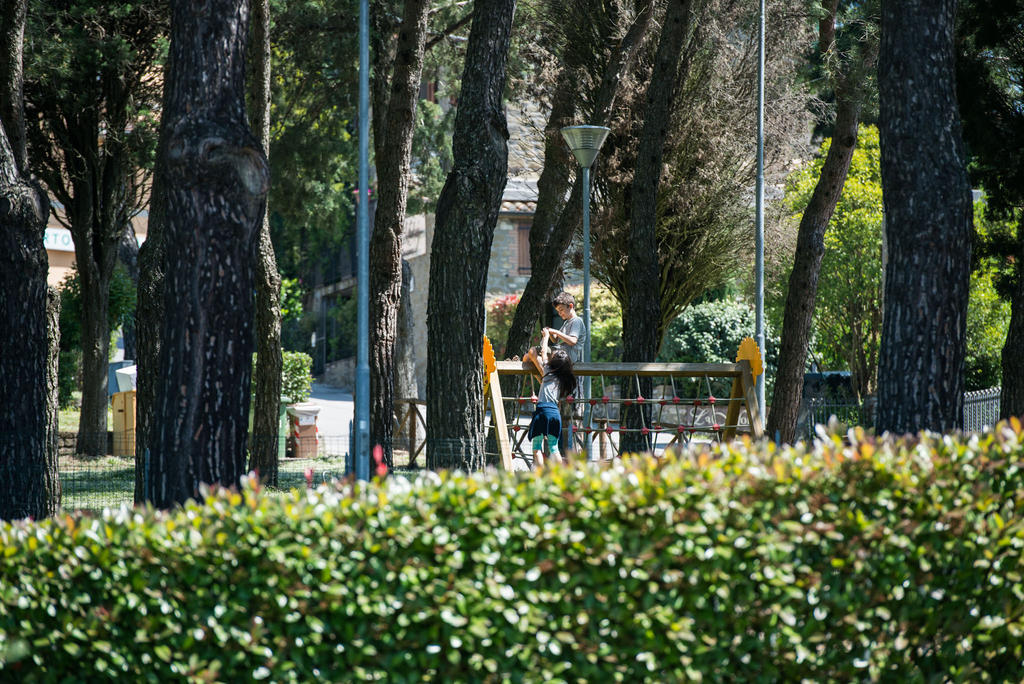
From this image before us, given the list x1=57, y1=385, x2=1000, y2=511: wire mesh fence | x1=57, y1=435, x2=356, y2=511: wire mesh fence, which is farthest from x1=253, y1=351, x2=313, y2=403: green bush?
x1=57, y1=435, x2=356, y2=511: wire mesh fence

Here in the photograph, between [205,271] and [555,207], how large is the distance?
476 inches

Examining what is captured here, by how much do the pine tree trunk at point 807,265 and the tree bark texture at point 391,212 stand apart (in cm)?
513

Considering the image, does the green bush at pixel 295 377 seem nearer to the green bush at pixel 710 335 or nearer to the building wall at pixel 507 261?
the green bush at pixel 710 335

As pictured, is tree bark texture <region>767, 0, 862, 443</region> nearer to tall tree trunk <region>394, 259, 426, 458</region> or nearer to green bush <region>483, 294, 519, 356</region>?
tall tree trunk <region>394, 259, 426, 458</region>

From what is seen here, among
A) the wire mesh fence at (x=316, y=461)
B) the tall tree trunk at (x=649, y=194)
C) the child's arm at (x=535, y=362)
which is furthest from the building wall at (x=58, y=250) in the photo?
the child's arm at (x=535, y=362)

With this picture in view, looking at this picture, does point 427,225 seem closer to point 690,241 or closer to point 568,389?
point 690,241

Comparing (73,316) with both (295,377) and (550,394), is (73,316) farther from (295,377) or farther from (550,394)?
(550,394)

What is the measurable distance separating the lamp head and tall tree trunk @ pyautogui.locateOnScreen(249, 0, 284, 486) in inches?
148

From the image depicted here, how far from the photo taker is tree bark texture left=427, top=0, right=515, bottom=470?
9414mm

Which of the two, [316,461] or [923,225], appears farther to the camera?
[316,461]

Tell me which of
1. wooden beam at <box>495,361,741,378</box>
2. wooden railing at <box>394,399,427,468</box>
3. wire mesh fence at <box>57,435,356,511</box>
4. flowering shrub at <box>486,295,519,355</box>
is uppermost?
flowering shrub at <box>486,295,519,355</box>

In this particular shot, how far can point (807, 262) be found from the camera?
49.2 ft

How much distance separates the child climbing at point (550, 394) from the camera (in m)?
11.4

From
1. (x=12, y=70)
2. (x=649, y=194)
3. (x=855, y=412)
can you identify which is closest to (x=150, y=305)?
(x=12, y=70)
